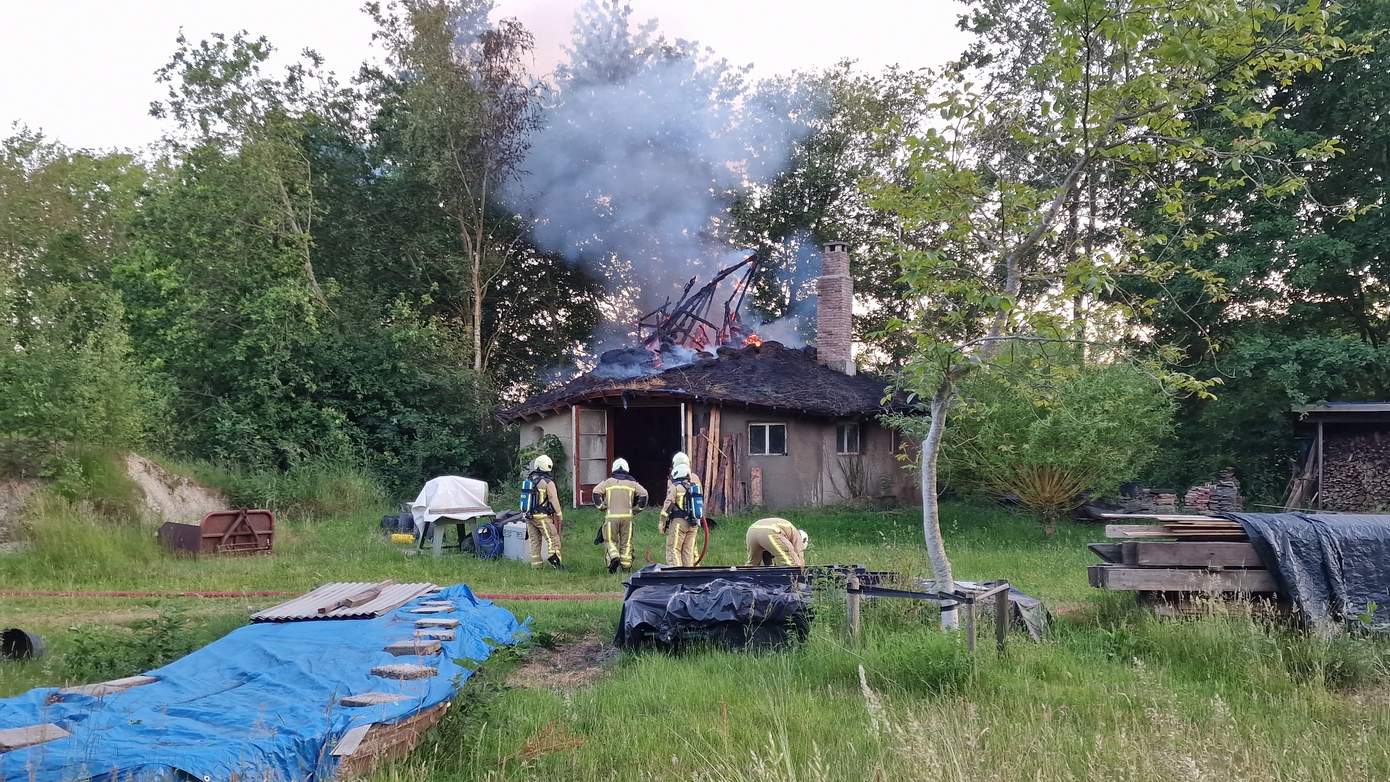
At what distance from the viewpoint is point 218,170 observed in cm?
2472

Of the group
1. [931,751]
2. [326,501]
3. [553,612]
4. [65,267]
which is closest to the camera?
[931,751]

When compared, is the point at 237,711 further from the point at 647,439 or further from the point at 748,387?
the point at 647,439

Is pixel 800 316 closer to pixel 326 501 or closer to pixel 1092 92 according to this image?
pixel 326 501

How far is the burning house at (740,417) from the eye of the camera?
20.5 m

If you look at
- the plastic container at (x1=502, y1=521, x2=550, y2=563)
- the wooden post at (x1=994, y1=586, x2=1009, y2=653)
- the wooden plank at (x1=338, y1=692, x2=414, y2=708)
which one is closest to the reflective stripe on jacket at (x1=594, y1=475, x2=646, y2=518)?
the plastic container at (x1=502, y1=521, x2=550, y2=563)

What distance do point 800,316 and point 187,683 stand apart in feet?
90.5

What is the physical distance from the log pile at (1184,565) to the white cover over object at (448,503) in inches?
384

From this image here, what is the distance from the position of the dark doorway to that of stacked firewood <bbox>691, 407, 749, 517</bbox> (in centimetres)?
488

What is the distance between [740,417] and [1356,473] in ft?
41.3

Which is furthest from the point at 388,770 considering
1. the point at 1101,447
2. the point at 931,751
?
the point at 1101,447

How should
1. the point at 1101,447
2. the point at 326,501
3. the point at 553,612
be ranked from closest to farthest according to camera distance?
the point at 553,612 < the point at 1101,447 < the point at 326,501

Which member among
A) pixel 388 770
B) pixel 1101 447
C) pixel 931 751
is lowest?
pixel 388 770

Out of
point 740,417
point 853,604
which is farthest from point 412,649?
point 740,417

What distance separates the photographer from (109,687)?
505 centimetres
